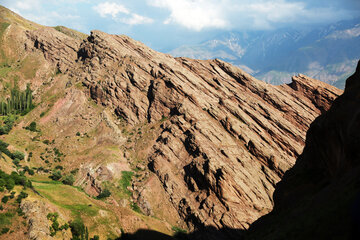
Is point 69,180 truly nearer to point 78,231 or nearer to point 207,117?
point 78,231

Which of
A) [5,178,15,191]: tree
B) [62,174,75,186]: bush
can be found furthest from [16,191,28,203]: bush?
[62,174,75,186]: bush

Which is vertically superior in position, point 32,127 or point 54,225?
point 32,127

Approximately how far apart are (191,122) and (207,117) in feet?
22.5

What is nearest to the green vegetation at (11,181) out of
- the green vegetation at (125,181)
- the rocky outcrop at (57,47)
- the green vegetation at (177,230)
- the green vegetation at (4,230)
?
the green vegetation at (4,230)

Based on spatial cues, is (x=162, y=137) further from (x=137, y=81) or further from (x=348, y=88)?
(x=348, y=88)

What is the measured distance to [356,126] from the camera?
2459 centimetres

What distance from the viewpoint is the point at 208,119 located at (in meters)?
85.9

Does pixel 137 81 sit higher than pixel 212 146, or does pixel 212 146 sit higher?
pixel 137 81

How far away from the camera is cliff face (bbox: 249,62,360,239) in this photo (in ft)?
65.4

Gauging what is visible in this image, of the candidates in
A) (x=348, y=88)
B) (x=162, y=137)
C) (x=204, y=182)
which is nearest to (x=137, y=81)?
(x=162, y=137)

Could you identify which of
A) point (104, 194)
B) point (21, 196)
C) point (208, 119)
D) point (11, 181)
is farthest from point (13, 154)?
point (208, 119)

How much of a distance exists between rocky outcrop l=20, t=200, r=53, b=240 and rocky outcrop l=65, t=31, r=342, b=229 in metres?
35.8

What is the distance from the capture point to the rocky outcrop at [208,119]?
219 ft

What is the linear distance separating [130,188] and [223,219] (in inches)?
1210
